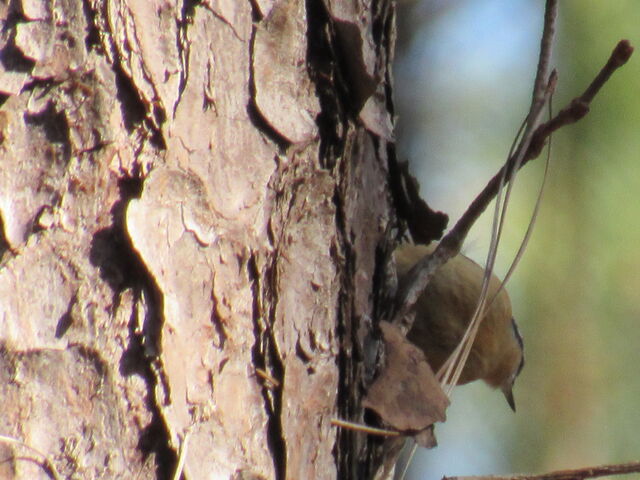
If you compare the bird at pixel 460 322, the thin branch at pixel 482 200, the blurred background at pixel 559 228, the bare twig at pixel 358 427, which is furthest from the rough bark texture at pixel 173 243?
the blurred background at pixel 559 228

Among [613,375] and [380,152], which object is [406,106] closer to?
[613,375]

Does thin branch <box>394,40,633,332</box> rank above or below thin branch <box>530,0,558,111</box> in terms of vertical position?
below

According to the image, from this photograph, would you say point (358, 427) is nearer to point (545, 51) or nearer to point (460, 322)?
point (545, 51)

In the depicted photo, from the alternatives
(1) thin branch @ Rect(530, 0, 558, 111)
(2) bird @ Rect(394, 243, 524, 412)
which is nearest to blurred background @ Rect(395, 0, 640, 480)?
(2) bird @ Rect(394, 243, 524, 412)

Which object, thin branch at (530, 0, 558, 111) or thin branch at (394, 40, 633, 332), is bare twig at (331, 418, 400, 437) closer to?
thin branch at (394, 40, 633, 332)

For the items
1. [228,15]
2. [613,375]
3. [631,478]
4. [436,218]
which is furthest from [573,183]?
[228,15]

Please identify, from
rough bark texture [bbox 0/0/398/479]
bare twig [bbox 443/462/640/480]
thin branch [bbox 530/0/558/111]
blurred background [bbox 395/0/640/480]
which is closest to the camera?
rough bark texture [bbox 0/0/398/479]
